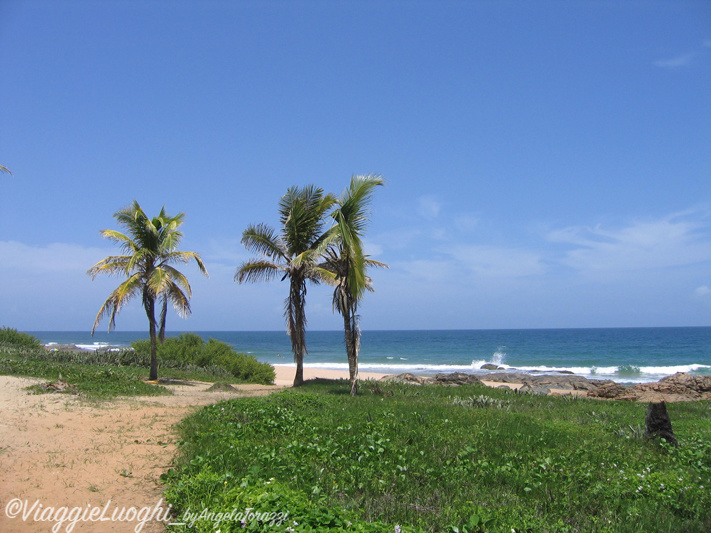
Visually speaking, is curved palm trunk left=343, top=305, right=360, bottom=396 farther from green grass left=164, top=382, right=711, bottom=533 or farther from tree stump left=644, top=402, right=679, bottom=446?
tree stump left=644, top=402, right=679, bottom=446

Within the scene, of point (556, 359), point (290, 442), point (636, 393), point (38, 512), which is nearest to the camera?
point (38, 512)

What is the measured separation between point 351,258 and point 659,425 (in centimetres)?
780

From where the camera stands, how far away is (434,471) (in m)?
5.86

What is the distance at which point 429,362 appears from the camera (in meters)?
56.8

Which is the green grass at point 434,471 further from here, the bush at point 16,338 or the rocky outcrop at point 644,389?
the bush at point 16,338

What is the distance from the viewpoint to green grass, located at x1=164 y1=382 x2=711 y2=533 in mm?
4578

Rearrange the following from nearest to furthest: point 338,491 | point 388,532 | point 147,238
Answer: point 388,532 → point 338,491 → point 147,238

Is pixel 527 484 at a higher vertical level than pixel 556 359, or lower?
higher

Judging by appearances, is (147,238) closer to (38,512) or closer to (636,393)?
(38,512)

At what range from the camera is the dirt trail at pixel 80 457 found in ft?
16.2

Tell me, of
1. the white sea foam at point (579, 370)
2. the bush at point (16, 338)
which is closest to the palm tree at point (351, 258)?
the bush at point (16, 338)

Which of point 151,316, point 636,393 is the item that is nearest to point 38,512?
point 151,316

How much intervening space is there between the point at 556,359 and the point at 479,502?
56.6 metres

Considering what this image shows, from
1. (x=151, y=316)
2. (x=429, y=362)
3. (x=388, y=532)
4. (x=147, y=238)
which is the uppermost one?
(x=147, y=238)
